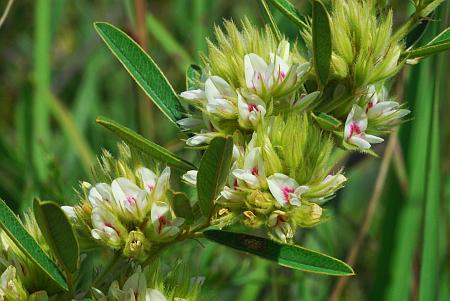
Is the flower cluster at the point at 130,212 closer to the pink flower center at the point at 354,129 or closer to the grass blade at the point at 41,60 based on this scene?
the pink flower center at the point at 354,129

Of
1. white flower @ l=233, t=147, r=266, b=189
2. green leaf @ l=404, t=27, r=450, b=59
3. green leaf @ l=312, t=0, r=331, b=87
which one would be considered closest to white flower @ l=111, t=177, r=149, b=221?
white flower @ l=233, t=147, r=266, b=189

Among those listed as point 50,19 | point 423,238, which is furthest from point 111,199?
point 50,19

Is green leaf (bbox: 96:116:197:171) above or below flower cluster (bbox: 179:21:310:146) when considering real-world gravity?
below

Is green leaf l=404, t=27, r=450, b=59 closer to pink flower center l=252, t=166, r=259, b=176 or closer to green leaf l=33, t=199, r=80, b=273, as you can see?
pink flower center l=252, t=166, r=259, b=176

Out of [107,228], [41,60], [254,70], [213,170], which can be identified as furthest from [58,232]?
[41,60]

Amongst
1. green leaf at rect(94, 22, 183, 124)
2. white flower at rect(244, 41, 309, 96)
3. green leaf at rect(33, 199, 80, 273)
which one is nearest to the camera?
green leaf at rect(33, 199, 80, 273)

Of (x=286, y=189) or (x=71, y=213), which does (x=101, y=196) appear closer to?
(x=71, y=213)
